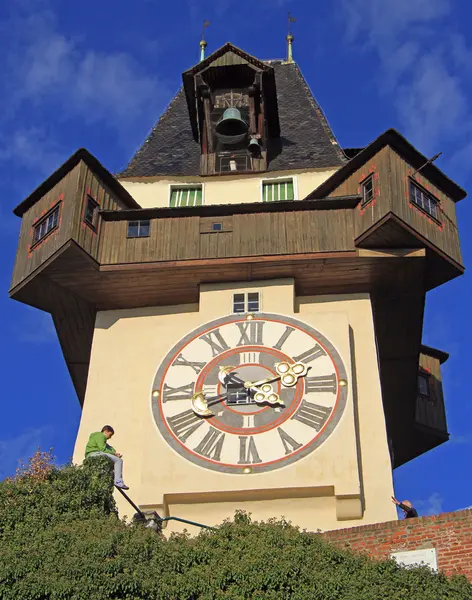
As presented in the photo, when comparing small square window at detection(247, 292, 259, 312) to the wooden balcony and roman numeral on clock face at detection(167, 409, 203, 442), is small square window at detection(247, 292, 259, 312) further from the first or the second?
roman numeral on clock face at detection(167, 409, 203, 442)

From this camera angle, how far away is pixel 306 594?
14.1 meters

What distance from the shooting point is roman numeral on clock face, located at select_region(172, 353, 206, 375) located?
20536mm

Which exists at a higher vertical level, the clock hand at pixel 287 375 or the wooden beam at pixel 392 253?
the wooden beam at pixel 392 253

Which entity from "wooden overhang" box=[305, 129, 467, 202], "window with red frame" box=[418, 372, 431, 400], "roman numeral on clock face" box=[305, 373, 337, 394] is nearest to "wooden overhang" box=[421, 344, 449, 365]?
"window with red frame" box=[418, 372, 431, 400]

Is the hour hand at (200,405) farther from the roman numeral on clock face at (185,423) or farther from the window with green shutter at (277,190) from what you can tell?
the window with green shutter at (277,190)

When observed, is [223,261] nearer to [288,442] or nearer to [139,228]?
[139,228]

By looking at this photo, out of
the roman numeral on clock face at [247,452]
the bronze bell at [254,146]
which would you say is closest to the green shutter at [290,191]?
the bronze bell at [254,146]

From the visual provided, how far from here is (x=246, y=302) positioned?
21.5m

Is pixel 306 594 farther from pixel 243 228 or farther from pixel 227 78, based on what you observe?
pixel 227 78

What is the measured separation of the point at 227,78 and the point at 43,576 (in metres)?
13.8

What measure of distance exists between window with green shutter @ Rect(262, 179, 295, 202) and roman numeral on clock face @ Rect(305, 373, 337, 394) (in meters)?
4.81

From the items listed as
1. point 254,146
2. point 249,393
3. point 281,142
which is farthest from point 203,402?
point 281,142

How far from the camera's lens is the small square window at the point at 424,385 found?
2727 centimetres

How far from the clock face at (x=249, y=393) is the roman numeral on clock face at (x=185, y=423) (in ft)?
0.05
